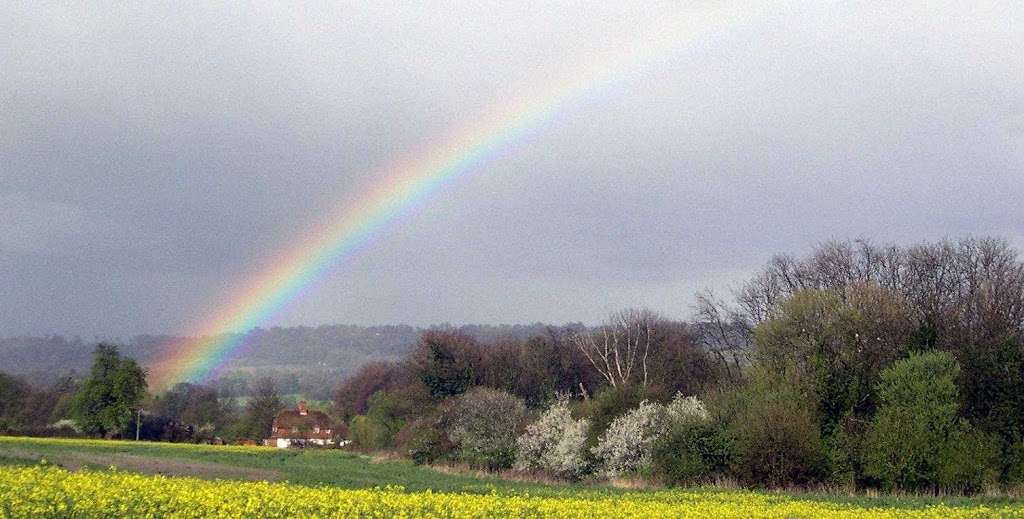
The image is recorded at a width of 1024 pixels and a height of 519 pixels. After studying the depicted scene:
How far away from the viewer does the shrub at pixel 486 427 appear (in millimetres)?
66438

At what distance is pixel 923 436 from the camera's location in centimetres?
4778

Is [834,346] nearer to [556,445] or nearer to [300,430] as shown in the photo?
[556,445]

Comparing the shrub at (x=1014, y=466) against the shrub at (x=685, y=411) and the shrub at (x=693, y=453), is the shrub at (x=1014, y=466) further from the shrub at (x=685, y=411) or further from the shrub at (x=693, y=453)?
the shrub at (x=685, y=411)

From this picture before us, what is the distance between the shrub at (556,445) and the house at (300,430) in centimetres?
6519

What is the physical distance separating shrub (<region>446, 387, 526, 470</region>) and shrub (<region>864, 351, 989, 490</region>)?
25911 millimetres

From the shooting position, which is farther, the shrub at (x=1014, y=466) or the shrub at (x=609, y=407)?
the shrub at (x=609, y=407)

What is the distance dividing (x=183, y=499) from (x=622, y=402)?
49.4 m

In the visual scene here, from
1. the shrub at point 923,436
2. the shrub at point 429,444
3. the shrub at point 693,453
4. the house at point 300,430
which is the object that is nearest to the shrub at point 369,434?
the shrub at point 429,444

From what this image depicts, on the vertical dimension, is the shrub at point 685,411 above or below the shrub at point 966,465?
above

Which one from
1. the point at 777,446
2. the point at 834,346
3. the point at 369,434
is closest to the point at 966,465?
the point at 777,446

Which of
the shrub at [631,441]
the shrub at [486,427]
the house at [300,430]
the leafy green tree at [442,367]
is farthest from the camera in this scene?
the house at [300,430]

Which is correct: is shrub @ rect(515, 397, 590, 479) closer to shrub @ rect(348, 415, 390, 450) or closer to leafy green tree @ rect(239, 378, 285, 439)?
shrub @ rect(348, 415, 390, 450)

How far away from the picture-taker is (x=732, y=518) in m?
20.0

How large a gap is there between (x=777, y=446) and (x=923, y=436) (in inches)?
295
